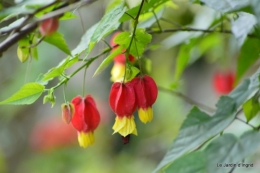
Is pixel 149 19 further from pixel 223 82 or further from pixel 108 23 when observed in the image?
pixel 223 82

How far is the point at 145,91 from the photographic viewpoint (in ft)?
1.72

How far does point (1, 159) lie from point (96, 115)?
1.30 m

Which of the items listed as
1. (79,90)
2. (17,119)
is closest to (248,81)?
(79,90)

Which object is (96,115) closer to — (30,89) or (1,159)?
(30,89)

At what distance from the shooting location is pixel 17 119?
196cm

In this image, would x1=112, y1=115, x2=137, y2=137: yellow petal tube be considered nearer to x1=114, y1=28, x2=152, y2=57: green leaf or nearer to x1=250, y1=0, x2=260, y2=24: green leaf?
x1=114, y1=28, x2=152, y2=57: green leaf

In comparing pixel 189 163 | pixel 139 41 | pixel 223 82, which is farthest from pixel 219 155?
pixel 223 82

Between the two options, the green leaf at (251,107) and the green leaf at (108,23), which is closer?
the green leaf at (108,23)

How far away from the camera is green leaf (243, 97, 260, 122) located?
57 cm

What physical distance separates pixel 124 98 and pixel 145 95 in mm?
28

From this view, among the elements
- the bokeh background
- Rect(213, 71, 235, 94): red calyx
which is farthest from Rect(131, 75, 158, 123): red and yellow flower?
the bokeh background

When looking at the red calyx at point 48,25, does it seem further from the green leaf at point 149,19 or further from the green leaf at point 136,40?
the green leaf at point 149,19

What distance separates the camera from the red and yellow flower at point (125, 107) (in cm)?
53

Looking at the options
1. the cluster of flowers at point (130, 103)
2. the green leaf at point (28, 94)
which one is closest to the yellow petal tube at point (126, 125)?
the cluster of flowers at point (130, 103)
